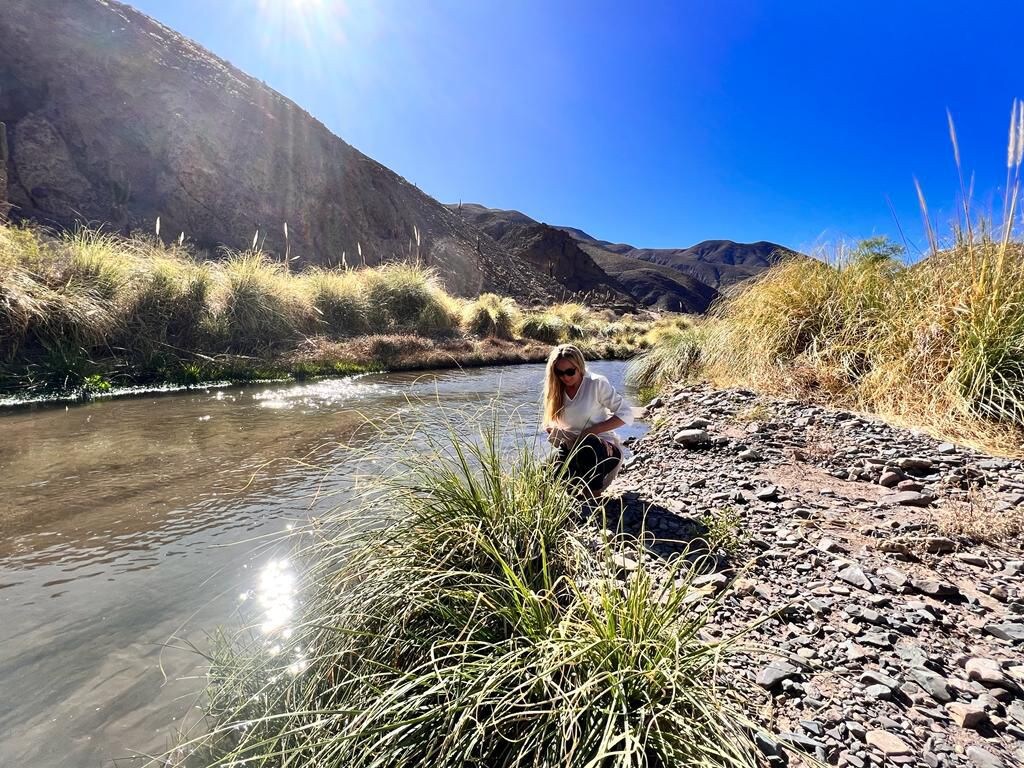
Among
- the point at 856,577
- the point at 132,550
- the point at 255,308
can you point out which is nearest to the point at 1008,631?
the point at 856,577

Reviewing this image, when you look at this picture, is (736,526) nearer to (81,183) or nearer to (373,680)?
(373,680)

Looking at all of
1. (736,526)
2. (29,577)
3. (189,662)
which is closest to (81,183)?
(29,577)

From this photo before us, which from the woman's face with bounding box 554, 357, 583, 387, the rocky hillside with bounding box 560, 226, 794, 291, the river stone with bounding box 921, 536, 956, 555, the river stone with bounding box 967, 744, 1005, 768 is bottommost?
the river stone with bounding box 967, 744, 1005, 768

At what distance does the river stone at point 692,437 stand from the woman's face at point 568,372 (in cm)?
178

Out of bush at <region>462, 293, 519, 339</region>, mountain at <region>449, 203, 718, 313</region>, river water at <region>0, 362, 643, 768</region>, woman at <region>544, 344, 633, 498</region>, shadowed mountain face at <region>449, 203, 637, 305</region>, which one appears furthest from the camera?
mountain at <region>449, 203, 718, 313</region>

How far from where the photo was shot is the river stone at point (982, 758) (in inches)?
48.4

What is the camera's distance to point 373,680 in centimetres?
158

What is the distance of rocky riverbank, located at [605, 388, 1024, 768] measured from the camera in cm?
139

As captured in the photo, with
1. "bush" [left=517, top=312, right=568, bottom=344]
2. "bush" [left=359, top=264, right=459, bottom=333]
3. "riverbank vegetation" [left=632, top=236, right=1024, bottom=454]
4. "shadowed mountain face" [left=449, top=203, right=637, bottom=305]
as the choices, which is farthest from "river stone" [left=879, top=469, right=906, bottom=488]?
"shadowed mountain face" [left=449, top=203, right=637, bottom=305]

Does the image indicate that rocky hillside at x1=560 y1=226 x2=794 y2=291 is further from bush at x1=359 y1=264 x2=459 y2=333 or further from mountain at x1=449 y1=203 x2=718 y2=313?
bush at x1=359 y1=264 x2=459 y2=333

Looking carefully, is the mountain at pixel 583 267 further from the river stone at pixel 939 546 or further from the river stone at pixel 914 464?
the river stone at pixel 939 546

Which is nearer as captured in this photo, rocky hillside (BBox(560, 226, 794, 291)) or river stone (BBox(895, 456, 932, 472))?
river stone (BBox(895, 456, 932, 472))

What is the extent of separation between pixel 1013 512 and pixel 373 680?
3.43 meters

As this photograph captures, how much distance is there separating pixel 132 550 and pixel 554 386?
306 centimetres
